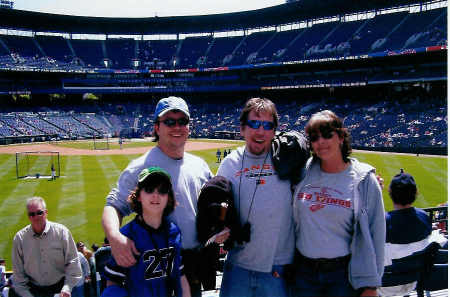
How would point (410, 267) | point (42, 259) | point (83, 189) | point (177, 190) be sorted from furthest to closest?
point (83, 189) < point (42, 259) < point (410, 267) < point (177, 190)

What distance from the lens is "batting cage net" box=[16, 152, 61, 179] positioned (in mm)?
24734

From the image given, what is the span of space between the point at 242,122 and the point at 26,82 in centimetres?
7750

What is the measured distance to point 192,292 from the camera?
3.62 meters

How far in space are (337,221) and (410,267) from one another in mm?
1548

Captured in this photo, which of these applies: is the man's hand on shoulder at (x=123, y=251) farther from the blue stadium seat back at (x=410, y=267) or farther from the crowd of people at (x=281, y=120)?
the crowd of people at (x=281, y=120)

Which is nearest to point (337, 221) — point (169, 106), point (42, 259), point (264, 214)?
point (264, 214)

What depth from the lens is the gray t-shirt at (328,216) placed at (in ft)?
10.9

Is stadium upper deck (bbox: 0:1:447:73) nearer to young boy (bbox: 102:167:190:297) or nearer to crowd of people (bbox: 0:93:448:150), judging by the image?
crowd of people (bbox: 0:93:448:150)

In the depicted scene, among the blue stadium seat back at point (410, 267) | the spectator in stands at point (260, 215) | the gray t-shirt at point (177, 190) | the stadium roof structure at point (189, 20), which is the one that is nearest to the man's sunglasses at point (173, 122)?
the gray t-shirt at point (177, 190)

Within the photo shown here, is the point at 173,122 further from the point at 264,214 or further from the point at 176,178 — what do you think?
the point at 264,214

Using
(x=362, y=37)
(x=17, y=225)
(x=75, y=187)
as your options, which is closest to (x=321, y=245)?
(x=17, y=225)

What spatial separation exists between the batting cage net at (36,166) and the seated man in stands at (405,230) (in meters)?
23.4

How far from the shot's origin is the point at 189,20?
7888 centimetres

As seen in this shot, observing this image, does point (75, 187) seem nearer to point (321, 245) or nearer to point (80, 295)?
point (80, 295)
